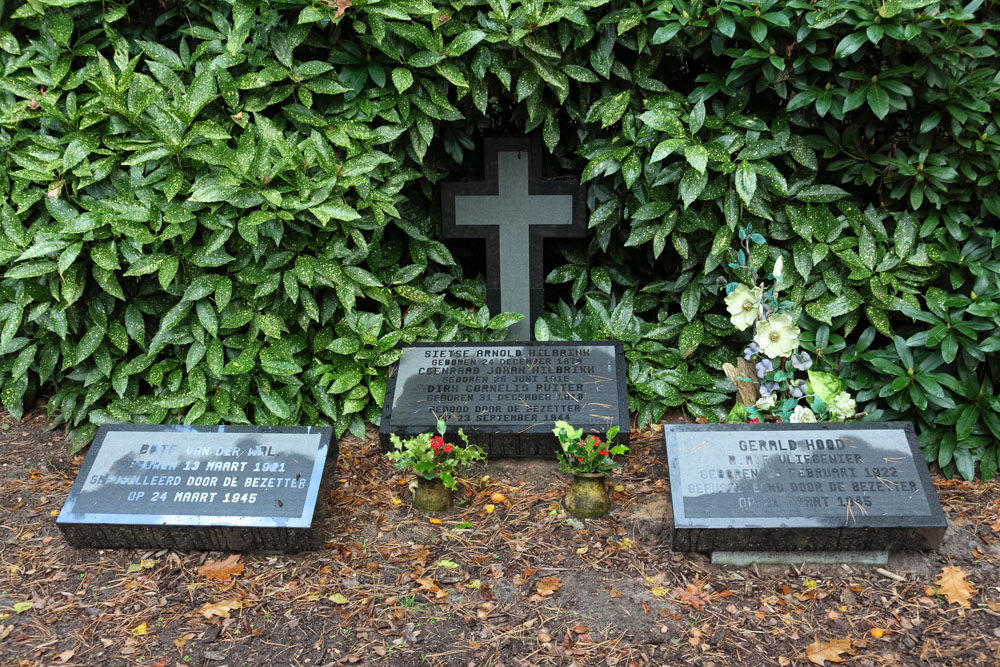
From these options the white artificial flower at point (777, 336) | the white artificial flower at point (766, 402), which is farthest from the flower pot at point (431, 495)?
the white artificial flower at point (777, 336)

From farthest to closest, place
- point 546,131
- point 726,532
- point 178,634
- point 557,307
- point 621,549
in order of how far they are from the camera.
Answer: point 557,307
point 546,131
point 621,549
point 726,532
point 178,634

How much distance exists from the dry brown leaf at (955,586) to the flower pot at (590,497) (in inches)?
49.2

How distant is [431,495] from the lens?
3.10m

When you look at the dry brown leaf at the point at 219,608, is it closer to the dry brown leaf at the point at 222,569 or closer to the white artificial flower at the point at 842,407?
the dry brown leaf at the point at 222,569

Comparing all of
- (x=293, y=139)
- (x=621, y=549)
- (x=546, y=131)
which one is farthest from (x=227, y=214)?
(x=621, y=549)

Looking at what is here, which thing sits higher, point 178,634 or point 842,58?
point 842,58

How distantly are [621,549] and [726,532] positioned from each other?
0.42 m

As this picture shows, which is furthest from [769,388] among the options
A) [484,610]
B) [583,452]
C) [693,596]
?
[484,610]

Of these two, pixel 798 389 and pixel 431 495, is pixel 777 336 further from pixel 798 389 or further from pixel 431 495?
pixel 431 495

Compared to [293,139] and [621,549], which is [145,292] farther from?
[621,549]

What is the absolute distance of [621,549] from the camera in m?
2.88

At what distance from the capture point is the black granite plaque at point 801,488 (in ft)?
8.86

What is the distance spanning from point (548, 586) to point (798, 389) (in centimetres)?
146

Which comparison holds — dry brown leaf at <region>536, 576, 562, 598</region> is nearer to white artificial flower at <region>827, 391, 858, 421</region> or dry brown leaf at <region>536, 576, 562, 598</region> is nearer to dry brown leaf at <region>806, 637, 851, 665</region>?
dry brown leaf at <region>806, 637, 851, 665</region>
